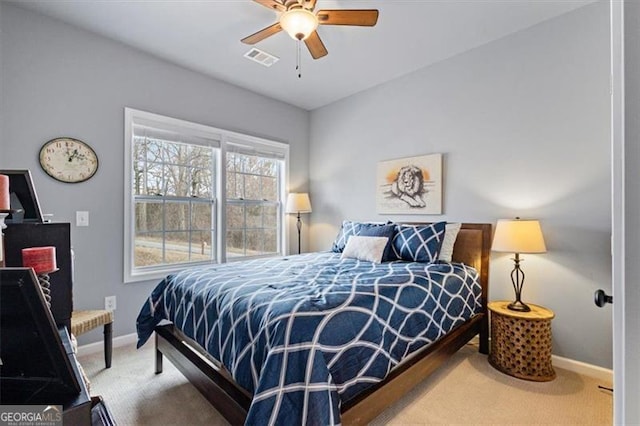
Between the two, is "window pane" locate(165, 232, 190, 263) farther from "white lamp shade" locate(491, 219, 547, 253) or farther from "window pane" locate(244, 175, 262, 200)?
"white lamp shade" locate(491, 219, 547, 253)

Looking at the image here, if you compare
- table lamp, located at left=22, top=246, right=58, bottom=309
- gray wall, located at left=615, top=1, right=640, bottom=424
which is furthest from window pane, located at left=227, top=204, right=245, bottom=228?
gray wall, located at left=615, top=1, right=640, bottom=424

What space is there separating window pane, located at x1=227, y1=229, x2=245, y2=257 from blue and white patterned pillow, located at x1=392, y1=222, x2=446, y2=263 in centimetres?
200

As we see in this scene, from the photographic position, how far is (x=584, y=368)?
2.30 m

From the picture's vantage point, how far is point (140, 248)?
9.86 feet

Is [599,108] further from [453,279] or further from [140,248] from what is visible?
[140,248]

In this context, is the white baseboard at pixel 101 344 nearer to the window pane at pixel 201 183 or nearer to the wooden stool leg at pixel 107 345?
the wooden stool leg at pixel 107 345

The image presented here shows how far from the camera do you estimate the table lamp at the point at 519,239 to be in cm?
224

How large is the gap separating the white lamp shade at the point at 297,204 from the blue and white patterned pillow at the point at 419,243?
1.59 meters

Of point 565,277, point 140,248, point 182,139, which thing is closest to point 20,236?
point 140,248

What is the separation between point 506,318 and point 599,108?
176cm

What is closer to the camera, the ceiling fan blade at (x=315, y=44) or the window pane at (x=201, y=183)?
the ceiling fan blade at (x=315, y=44)

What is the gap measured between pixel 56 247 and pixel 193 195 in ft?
7.58

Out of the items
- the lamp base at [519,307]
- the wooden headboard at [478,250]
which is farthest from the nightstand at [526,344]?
the wooden headboard at [478,250]

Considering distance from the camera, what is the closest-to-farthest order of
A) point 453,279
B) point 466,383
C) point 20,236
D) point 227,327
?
1. point 20,236
2. point 227,327
3. point 466,383
4. point 453,279
